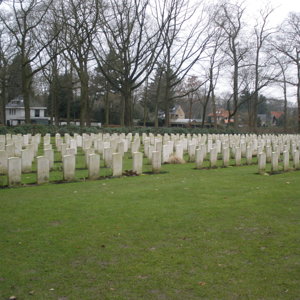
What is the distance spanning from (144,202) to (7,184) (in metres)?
3.46

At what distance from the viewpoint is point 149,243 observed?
5.05 meters

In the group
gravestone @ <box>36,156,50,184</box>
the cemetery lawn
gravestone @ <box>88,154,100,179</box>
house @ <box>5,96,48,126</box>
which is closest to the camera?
the cemetery lawn

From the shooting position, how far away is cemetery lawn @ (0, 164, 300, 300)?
3.87 m

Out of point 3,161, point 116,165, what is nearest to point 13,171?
point 3,161

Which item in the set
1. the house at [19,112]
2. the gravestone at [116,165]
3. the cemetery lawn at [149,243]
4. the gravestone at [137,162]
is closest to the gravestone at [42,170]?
the cemetery lawn at [149,243]

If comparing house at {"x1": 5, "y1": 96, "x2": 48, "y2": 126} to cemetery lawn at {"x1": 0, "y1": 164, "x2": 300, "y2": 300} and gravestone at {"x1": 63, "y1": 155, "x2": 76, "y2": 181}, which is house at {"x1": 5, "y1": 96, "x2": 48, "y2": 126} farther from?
cemetery lawn at {"x1": 0, "y1": 164, "x2": 300, "y2": 300}

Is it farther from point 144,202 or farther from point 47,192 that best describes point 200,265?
point 47,192

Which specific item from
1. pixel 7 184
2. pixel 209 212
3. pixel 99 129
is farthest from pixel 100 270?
pixel 99 129

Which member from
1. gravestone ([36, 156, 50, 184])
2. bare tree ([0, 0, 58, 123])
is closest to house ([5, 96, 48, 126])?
bare tree ([0, 0, 58, 123])

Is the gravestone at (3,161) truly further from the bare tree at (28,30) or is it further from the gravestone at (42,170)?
the bare tree at (28,30)

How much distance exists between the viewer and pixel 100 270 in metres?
4.23

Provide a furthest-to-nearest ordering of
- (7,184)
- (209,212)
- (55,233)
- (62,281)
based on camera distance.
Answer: (7,184) < (209,212) < (55,233) < (62,281)

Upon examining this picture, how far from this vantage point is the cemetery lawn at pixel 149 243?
3.87m

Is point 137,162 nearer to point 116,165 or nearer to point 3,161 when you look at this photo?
point 116,165
